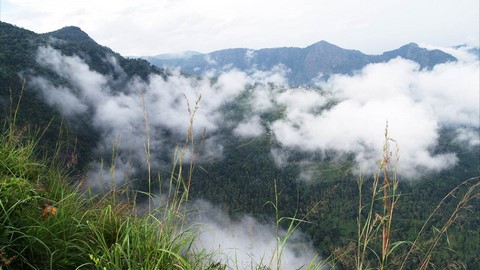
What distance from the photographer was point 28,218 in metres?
2.97

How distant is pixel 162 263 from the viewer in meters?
2.87

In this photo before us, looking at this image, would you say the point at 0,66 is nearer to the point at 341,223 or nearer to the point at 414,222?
the point at 341,223

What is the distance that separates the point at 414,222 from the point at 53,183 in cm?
21740

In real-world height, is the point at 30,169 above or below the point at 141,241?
above

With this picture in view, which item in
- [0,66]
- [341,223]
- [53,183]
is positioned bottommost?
[341,223]

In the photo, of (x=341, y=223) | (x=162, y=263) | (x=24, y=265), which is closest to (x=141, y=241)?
(x=162, y=263)

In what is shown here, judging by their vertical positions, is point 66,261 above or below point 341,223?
above

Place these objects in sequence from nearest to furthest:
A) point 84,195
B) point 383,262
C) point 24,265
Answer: point 383,262, point 24,265, point 84,195

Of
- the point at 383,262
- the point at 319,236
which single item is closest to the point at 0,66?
the point at 319,236

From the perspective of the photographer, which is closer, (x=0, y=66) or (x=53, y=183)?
(x=53, y=183)

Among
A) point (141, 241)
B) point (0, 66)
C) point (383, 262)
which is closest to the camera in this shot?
point (383, 262)

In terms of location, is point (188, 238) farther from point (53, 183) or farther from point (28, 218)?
point (53, 183)

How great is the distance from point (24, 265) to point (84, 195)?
165 cm

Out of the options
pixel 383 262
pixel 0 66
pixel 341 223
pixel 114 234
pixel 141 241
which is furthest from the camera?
pixel 341 223
